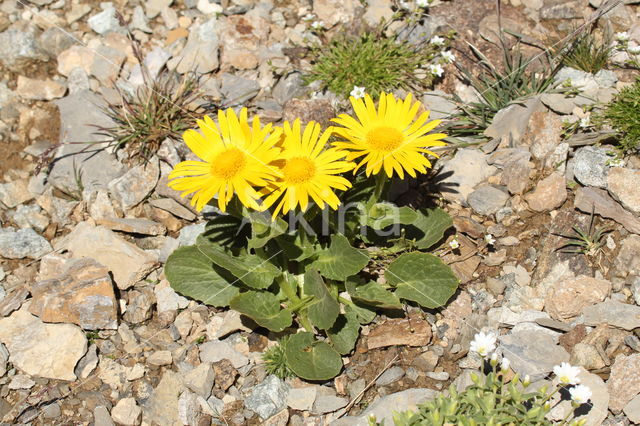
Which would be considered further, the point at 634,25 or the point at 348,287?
the point at 634,25

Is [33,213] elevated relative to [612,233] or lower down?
lower down

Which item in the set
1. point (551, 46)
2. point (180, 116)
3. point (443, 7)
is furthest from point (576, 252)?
point (180, 116)

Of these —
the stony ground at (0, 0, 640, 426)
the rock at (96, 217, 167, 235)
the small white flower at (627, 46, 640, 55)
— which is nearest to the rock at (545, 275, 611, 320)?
the stony ground at (0, 0, 640, 426)

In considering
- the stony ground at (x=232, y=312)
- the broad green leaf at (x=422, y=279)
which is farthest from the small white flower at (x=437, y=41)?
the broad green leaf at (x=422, y=279)

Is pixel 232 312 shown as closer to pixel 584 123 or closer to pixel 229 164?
pixel 229 164

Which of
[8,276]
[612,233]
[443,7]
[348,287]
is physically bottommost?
[8,276]

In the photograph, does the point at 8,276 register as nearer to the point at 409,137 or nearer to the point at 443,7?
the point at 409,137
